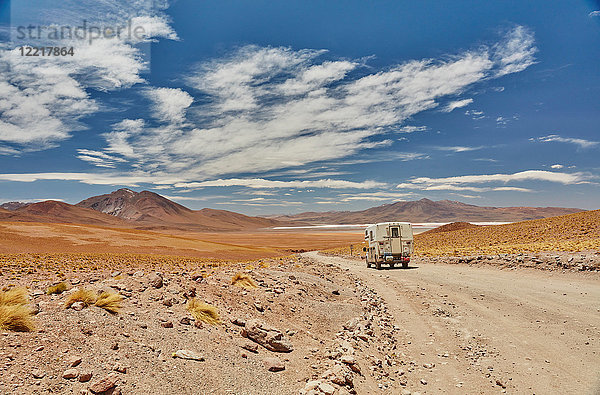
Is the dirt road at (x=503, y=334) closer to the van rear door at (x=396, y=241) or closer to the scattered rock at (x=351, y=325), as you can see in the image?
the scattered rock at (x=351, y=325)

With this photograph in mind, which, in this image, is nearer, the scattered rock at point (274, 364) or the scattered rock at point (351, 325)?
the scattered rock at point (274, 364)

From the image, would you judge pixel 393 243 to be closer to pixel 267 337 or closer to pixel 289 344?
pixel 289 344

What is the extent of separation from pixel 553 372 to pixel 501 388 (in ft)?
4.60

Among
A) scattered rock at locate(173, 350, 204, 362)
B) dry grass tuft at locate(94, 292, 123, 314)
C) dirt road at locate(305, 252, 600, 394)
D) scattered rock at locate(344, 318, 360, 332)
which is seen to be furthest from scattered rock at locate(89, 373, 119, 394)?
scattered rock at locate(344, 318, 360, 332)

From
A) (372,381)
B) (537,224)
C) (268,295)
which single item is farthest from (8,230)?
(537,224)

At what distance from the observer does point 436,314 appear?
1135 cm

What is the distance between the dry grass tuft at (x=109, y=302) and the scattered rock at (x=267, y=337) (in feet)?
8.31

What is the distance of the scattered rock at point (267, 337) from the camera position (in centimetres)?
676

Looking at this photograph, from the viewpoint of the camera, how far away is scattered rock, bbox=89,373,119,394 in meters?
4.15

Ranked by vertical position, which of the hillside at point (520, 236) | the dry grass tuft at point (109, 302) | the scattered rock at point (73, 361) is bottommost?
the hillside at point (520, 236)

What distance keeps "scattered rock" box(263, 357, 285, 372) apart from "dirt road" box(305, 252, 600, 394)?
7.99 feet

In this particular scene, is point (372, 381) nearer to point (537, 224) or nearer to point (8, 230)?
point (537, 224)

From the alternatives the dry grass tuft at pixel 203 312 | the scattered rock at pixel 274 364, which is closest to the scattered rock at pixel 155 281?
the dry grass tuft at pixel 203 312

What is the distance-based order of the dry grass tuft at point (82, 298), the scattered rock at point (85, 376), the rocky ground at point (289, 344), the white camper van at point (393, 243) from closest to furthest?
Answer: the scattered rock at point (85, 376) < the rocky ground at point (289, 344) < the dry grass tuft at point (82, 298) < the white camper van at point (393, 243)
